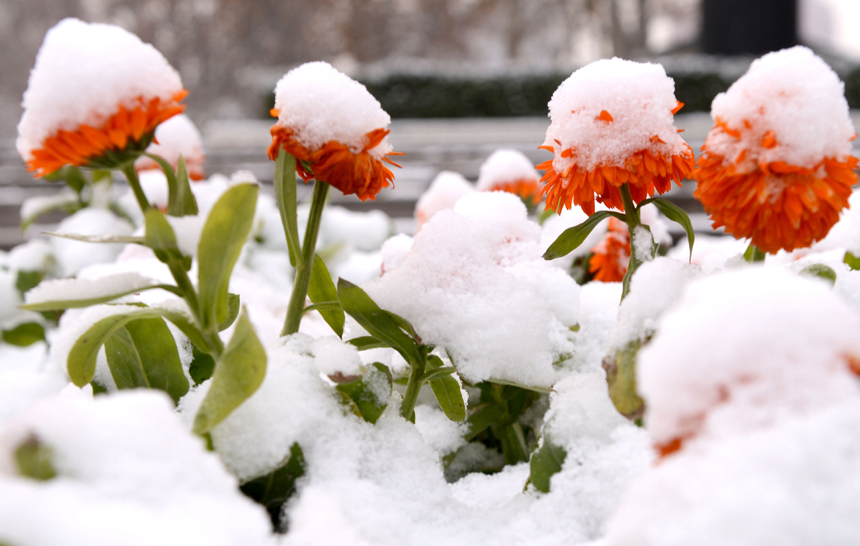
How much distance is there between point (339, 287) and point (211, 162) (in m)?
2.83

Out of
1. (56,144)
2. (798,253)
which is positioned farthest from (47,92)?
(798,253)

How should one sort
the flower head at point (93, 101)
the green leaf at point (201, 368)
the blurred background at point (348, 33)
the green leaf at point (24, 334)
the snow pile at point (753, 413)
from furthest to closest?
the blurred background at point (348, 33), the green leaf at point (24, 334), the green leaf at point (201, 368), the flower head at point (93, 101), the snow pile at point (753, 413)

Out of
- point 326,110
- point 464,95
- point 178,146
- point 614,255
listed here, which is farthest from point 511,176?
point 464,95

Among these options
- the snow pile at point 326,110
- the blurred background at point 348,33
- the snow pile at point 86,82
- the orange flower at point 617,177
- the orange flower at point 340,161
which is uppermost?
the snow pile at point 86,82

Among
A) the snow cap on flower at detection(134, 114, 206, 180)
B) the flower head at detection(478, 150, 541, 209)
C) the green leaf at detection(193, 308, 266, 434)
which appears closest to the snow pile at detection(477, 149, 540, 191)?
the flower head at detection(478, 150, 541, 209)

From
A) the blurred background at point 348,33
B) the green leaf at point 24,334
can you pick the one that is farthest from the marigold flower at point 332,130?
the blurred background at point 348,33

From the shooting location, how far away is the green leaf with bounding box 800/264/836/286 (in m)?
0.35

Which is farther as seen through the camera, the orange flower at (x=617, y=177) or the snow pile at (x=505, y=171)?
the snow pile at (x=505, y=171)

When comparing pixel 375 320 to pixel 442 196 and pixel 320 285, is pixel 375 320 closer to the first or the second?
pixel 320 285

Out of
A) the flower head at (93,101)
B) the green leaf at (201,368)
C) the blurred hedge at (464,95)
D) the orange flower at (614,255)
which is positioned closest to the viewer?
the flower head at (93,101)

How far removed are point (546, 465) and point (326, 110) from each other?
9.1 inches

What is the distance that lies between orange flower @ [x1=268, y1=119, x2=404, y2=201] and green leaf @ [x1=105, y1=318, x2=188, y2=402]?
0.14 meters

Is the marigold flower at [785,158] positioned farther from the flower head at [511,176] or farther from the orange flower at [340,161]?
the flower head at [511,176]

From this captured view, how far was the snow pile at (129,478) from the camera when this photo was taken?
21 centimetres
